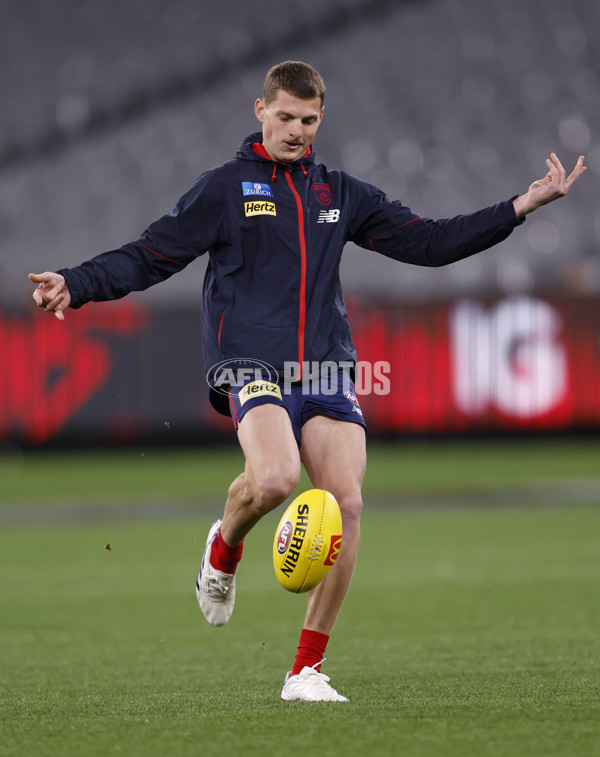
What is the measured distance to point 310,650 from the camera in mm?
4805

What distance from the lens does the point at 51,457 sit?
1828 cm

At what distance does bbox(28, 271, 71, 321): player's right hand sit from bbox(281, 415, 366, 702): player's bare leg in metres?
1.08

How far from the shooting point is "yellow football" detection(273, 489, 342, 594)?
461 centimetres

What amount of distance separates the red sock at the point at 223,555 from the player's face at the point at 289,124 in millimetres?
1665

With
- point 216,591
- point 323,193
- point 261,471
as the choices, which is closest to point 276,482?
point 261,471

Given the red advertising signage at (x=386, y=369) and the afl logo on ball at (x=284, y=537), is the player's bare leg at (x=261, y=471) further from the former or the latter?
the red advertising signage at (x=386, y=369)

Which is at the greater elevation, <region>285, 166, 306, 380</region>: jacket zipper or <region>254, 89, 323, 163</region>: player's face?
<region>254, 89, 323, 163</region>: player's face

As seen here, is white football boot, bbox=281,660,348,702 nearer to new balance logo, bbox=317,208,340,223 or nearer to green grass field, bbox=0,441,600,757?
green grass field, bbox=0,441,600,757

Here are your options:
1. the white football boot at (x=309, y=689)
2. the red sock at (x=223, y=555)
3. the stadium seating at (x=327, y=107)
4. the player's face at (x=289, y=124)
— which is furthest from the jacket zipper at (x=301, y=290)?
the stadium seating at (x=327, y=107)

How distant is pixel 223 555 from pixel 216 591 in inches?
7.3

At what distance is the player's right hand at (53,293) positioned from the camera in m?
4.76

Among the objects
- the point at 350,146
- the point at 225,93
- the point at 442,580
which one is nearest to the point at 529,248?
the point at 350,146

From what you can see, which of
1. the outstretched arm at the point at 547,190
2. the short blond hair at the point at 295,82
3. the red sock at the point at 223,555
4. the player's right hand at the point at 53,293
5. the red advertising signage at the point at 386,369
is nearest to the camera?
the player's right hand at the point at 53,293

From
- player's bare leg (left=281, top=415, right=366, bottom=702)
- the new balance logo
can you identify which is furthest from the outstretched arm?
player's bare leg (left=281, top=415, right=366, bottom=702)
